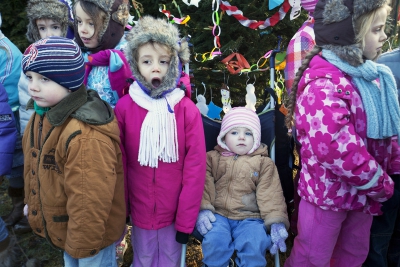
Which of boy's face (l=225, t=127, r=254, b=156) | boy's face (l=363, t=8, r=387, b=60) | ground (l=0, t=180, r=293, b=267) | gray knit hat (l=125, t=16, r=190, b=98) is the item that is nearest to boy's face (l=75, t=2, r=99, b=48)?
gray knit hat (l=125, t=16, r=190, b=98)

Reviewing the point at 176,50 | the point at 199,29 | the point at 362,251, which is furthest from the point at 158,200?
the point at 199,29

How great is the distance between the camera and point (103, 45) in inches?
120

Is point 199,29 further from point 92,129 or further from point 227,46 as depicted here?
point 92,129

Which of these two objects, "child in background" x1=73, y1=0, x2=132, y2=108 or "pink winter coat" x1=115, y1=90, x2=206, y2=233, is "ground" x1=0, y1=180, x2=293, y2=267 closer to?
"pink winter coat" x1=115, y1=90, x2=206, y2=233

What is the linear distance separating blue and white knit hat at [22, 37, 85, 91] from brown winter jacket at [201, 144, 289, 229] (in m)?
1.29

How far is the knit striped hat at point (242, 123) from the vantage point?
2898 mm

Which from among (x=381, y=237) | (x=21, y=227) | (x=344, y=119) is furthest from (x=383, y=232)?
(x=21, y=227)

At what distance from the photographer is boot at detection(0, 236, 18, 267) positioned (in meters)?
3.06

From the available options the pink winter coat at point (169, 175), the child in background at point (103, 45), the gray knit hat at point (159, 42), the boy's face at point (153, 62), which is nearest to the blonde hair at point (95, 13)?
the child in background at point (103, 45)

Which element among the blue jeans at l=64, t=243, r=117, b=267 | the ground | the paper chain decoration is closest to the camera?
the blue jeans at l=64, t=243, r=117, b=267

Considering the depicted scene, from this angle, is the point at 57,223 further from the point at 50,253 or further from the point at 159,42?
the point at 50,253

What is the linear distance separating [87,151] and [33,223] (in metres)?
0.69

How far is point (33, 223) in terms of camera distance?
235 centimetres

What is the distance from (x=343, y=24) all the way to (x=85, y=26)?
6.24 feet
